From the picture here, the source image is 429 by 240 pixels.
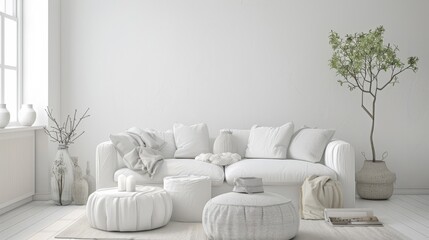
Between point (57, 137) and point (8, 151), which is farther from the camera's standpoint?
point (57, 137)

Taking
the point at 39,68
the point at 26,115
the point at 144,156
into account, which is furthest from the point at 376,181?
the point at 39,68

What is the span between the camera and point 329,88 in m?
7.25

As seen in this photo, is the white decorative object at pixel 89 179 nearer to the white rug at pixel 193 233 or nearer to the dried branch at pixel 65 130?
the dried branch at pixel 65 130

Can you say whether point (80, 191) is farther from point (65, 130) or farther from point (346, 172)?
point (346, 172)

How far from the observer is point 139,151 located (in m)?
5.98

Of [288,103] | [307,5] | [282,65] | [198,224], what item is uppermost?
[307,5]

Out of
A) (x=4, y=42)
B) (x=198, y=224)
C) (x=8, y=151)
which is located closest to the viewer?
(x=198, y=224)

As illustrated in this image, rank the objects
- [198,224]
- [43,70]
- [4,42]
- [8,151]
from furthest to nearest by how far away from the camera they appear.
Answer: [43,70] → [4,42] → [8,151] → [198,224]

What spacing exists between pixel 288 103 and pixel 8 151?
126 inches

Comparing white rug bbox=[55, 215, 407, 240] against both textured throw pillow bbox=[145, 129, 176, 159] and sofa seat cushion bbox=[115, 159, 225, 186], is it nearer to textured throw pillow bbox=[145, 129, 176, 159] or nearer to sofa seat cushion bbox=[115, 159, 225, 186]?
sofa seat cushion bbox=[115, 159, 225, 186]

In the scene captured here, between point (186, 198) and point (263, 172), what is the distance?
869mm

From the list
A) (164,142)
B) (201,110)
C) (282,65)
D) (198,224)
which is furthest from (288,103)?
(198,224)

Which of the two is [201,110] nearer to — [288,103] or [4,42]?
[288,103]

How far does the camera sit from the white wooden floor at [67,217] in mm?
5047
